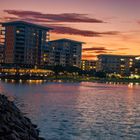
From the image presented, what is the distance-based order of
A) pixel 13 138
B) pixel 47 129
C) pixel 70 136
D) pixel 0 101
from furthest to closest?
pixel 47 129 → pixel 70 136 → pixel 0 101 → pixel 13 138

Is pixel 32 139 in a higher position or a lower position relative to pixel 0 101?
lower

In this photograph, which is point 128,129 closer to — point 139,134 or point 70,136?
point 139,134

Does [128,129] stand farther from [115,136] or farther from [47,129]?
[47,129]

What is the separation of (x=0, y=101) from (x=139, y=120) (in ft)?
83.1

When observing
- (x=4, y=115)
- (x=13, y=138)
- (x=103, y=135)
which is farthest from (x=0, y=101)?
(x=103, y=135)

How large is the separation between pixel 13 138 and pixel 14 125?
3441 mm

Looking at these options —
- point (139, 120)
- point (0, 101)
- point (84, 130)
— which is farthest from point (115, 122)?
point (0, 101)

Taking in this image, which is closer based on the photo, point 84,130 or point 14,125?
point 14,125

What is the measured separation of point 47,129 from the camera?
138 ft

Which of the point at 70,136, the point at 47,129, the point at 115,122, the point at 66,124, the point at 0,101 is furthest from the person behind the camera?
the point at 115,122

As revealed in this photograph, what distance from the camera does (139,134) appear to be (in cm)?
4097

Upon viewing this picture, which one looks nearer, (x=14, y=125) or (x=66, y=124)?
(x=14, y=125)

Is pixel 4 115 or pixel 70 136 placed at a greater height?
pixel 4 115

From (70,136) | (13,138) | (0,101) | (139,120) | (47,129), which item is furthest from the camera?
(139,120)
